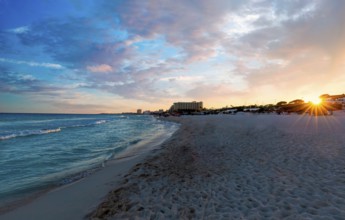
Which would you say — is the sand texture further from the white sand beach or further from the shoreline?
the shoreline

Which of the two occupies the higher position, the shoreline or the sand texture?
the sand texture

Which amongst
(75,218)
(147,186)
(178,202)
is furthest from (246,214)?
(75,218)

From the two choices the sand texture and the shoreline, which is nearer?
the sand texture

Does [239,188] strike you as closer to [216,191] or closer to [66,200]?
[216,191]

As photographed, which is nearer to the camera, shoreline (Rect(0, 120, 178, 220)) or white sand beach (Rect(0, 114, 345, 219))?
white sand beach (Rect(0, 114, 345, 219))

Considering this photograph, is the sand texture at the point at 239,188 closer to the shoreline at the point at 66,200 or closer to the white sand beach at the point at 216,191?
the white sand beach at the point at 216,191

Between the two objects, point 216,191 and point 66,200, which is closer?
point 216,191

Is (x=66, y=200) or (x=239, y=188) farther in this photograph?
(x=66, y=200)

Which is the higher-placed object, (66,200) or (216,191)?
(216,191)

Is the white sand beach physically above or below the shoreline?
above

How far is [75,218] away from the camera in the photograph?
5.45m

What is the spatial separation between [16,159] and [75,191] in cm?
909

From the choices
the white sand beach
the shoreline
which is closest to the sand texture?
the white sand beach

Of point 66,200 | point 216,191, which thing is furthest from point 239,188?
point 66,200
